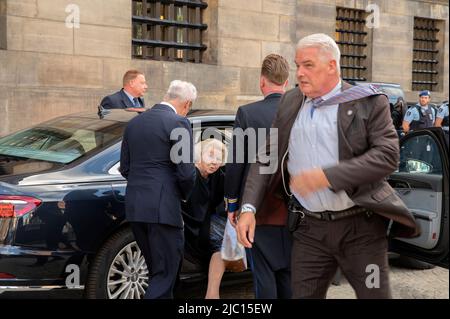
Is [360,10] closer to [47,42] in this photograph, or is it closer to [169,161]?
[47,42]

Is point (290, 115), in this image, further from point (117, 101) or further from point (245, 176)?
point (117, 101)

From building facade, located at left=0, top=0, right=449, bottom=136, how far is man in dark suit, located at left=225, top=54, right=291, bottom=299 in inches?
302

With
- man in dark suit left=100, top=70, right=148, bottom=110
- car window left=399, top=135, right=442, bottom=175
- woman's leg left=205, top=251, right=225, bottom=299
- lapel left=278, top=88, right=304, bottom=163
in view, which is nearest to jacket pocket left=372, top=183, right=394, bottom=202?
lapel left=278, top=88, right=304, bottom=163

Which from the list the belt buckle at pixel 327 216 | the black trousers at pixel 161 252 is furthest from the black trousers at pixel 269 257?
the belt buckle at pixel 327 216

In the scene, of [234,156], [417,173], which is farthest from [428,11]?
[234,156]

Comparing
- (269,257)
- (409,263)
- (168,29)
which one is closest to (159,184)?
(269,257)

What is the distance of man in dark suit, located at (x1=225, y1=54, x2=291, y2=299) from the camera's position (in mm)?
4035

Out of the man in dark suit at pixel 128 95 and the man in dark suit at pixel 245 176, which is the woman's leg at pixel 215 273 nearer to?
the man in dark suit at pixel 245 176

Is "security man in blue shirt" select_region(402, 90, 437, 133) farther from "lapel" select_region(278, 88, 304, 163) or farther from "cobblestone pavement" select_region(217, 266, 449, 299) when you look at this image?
"lapel" select_region(278, 88, 304, 163)

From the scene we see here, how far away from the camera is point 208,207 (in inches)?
188

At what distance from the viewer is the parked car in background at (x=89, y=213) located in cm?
424

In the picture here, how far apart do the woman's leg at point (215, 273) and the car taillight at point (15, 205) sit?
1.39 m

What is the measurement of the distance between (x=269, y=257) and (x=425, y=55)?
55.6 feet

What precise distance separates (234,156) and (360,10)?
571 inches
